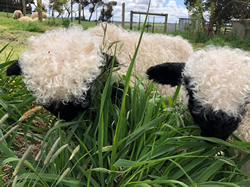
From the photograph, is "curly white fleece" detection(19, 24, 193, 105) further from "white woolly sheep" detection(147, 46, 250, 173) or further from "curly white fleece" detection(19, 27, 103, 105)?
"white woolly sheep" detection(147, 46, 250, 173)

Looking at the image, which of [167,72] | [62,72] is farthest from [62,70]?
[167,72]

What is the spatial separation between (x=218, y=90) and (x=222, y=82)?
0.04m

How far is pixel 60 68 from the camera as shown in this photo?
1112 mm

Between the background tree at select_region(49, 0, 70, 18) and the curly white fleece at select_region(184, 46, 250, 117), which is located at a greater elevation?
the background tree at select_region(49, 0, 70, 18)

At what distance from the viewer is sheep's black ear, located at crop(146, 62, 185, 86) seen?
3.96ft

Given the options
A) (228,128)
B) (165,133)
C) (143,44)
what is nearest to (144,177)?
(165,133)

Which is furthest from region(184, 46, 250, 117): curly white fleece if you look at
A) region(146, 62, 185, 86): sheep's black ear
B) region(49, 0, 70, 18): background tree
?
region(49, 0, 70, 18): background tree

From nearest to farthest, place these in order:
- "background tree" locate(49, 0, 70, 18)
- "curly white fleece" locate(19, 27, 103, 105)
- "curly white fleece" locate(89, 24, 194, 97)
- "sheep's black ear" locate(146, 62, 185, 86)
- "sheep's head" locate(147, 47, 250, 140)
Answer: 1. "sheep's head" locate(147, 47, 250, 140)
2. "curly white fleece" locate(19, 27, 103, 105)
3. "sheep's black ear" locate(146, 62, 185, 86)
4. "curly white fleece" locate(89, 24, 194, 97)
5. "background tree" locate(49, 0, 70, 18)

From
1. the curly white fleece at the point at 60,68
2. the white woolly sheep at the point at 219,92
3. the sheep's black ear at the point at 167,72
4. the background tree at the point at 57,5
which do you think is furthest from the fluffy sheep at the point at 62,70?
the background tree at the point at 57,5

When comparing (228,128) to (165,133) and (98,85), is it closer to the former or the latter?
(165,133)

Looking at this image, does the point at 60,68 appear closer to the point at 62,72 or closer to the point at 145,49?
the point at 62,72

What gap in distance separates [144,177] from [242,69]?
707mm

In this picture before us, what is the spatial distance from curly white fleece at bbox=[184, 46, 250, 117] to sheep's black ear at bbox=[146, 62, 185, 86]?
10cm

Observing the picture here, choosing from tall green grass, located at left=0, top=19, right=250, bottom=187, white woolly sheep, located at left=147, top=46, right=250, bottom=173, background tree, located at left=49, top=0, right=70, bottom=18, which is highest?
background tree, located at left=49, top=0, right=70, bottom=18
